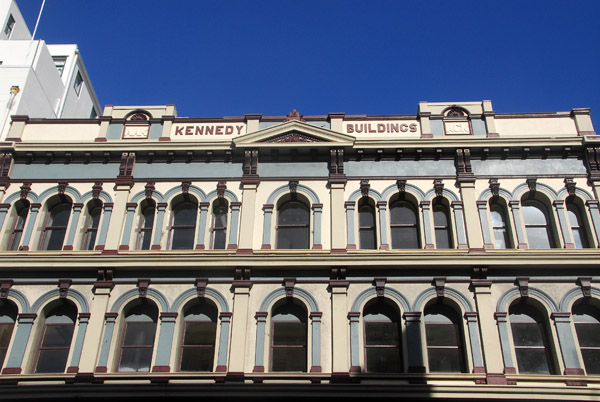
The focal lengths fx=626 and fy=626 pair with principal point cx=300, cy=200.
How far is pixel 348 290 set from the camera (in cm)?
2009

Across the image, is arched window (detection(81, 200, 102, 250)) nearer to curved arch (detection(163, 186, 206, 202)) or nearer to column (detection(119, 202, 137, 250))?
column (detection(119, 202, 137, 250))

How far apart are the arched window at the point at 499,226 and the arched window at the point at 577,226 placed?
2.15 metres

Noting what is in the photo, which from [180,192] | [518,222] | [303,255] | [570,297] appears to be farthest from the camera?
[180,192]

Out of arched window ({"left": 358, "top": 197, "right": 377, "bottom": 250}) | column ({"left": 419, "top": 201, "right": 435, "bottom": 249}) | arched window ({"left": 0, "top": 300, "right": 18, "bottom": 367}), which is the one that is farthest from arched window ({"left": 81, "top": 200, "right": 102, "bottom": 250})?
column ({"left": 419, "top": 201, "right": 435, "bottom": 249})

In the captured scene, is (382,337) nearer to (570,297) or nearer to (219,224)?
(570,297)

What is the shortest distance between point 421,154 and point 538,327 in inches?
282

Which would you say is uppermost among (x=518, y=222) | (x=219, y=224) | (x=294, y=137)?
(x=294, y=137)

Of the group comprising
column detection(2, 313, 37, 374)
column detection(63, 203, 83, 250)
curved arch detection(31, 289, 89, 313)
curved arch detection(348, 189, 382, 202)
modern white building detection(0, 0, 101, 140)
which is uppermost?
modern white building detection(0, 0, 101, 140)

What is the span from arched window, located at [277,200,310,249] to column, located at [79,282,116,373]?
601cm

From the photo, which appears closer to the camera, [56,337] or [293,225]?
[56,337]

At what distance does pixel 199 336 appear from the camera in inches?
787

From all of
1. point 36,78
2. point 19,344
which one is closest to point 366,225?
point 19,344

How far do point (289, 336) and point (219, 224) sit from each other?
4.95 metres

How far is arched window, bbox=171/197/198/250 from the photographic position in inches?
870
